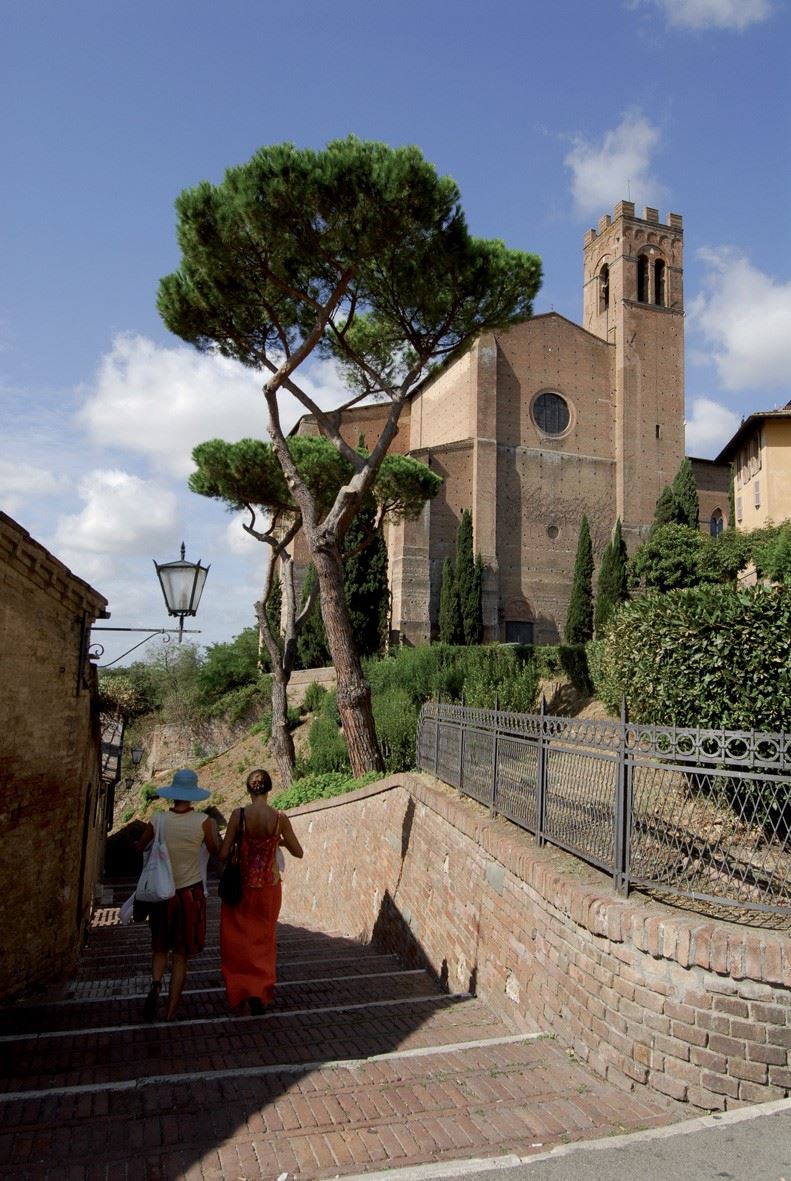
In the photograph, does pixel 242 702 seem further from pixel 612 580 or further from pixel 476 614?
pixel 612 580

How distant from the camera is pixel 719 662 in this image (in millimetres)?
7066

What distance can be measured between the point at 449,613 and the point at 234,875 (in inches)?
1085

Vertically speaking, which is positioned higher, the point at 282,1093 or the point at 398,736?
the point at 398,736

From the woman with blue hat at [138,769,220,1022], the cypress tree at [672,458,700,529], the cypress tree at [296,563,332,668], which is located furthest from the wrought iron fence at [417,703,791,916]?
the cypress tree at [672,458,700,529]

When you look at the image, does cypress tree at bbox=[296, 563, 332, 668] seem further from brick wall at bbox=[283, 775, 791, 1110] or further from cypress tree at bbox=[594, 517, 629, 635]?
brick wall at bbox=[283, 775, 791, 1110]

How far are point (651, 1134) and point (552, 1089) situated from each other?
53 centimetres

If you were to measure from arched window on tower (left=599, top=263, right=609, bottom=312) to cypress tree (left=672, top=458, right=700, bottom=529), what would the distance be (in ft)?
30.6

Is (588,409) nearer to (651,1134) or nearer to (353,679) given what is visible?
(353,679)

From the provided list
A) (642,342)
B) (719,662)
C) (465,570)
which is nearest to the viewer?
(719,662)

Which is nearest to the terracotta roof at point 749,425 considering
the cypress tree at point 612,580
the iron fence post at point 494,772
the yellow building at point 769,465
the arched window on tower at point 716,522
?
the yellow building at point 769,465

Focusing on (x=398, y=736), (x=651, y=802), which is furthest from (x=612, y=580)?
(x=651, y=802)

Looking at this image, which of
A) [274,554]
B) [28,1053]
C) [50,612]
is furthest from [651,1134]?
[274,554]

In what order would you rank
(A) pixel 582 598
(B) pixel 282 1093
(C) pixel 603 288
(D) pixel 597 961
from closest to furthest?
1. (B) pixel 282 1093
2. (D) pixel 597 961
3. (A) pixel 582 598
4. (C) pixel 603 288

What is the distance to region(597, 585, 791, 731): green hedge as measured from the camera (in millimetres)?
6871
